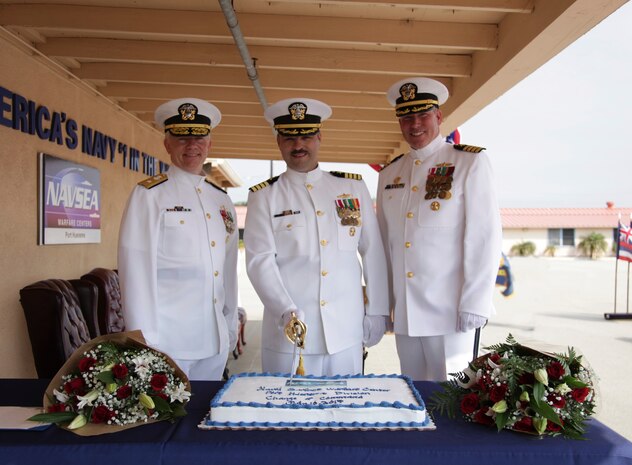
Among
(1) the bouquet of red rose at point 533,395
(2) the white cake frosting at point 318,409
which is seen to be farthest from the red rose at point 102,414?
(1) the bouquet of red rose at point 533,395

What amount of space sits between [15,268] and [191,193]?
1.71m

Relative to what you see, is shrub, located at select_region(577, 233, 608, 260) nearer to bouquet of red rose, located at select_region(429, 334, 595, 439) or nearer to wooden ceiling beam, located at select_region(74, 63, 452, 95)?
wooden ceiling beam, located at select_region(74, 63, 452, 95)

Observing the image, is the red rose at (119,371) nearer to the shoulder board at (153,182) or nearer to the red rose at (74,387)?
the red rose at (74,387)

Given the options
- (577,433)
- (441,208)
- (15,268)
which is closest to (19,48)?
(15,268)

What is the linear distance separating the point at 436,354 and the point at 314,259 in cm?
71

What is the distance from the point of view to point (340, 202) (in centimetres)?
266

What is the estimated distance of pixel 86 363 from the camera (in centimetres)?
160

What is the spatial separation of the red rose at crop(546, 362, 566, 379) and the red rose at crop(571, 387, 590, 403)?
53 mm

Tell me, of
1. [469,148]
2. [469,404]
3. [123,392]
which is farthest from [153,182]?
[469,404]

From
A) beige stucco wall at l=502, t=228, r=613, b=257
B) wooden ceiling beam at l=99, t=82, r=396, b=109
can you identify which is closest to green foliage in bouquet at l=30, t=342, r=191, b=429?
wooden ceiling beam at l=99, t=82, r=396, b=109

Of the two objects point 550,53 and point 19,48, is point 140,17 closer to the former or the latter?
point 19,48

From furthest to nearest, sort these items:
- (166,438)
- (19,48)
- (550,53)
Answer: (19,48) < (550,53) < (166,438)

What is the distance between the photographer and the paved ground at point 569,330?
5.19 m

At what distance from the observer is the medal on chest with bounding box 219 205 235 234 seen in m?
2.90
